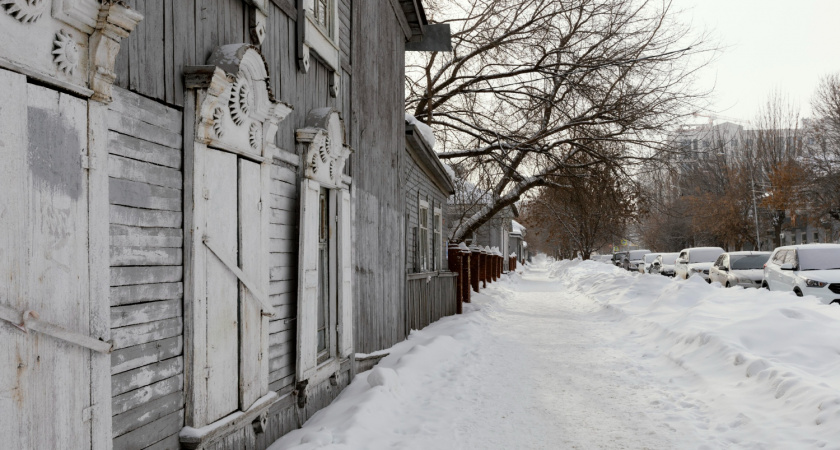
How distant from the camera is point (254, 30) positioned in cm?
429

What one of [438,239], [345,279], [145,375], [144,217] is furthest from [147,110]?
[438,239]

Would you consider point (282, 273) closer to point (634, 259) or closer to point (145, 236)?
point (145, 236)

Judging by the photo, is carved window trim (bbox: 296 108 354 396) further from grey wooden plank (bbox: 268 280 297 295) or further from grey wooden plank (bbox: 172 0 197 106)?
grey wooden plank (bbox: 172 0 197 106)

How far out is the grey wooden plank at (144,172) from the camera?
2786 mm

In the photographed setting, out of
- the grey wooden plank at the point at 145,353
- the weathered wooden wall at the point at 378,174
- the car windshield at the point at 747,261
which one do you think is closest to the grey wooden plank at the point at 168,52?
the grey wooden plank at the point at 145,353

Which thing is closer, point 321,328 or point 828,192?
point 321,328

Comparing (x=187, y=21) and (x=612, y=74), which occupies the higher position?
(x=612, y=74)

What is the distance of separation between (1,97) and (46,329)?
0.86 m

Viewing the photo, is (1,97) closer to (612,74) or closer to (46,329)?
(46,329)

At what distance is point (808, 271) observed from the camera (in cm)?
1310

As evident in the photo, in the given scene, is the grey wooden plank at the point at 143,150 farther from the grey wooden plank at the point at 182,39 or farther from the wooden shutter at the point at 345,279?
the wooden shutter at the point at 345,279

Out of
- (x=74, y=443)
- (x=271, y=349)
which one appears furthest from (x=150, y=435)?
(x=271, y=349)

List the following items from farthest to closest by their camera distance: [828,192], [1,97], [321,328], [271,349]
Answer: [828,192], [321,328], [271,349], [1,97]

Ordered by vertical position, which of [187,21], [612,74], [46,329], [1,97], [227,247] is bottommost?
[46,329]
